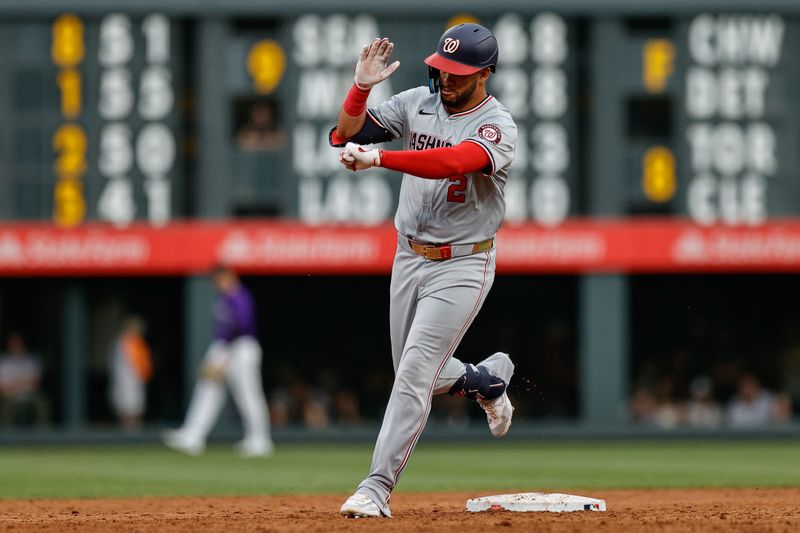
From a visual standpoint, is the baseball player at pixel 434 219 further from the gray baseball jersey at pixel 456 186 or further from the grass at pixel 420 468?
the grass at pixel 420 468

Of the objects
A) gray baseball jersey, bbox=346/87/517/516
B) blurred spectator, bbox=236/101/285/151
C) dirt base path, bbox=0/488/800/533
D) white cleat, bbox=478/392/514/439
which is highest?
blurred spectator, bbox=236/101/285/151

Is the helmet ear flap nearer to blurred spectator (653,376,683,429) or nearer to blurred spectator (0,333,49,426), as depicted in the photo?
blurred spectator (653,376,683,429)

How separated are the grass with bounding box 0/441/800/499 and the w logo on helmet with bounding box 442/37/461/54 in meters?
3.88

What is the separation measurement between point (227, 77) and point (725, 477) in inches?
306

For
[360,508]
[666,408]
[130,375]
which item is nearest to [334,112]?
[130,375]

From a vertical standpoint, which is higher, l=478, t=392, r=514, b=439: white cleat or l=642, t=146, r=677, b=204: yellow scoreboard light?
l=642, t=146, r=677, b=204: yellow scoreboard light

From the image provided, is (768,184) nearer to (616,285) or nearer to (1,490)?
(616,285)

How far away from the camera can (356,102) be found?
23.2 feet

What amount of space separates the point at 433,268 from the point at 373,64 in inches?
38.0

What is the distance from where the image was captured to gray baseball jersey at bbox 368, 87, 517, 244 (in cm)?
691

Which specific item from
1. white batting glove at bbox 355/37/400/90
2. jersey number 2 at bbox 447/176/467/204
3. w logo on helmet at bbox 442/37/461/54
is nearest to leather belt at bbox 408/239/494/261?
jersey number 2 at bbox 447/176/467/204

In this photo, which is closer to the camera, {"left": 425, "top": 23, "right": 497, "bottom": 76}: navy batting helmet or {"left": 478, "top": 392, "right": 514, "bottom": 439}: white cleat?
{"left": 425, "top": 23, "right": 497, "bottom": 76}: navy batting helmet

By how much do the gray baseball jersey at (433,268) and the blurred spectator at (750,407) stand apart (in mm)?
10922

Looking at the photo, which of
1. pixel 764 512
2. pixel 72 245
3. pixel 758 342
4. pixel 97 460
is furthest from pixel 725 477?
pixel 72 245
